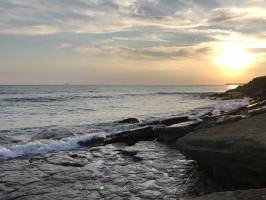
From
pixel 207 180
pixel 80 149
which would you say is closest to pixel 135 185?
pixel 207 180

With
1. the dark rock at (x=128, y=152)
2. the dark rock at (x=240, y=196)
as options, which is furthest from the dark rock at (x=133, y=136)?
the dark rock at (x=240, y=196)

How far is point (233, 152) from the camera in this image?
7703mm

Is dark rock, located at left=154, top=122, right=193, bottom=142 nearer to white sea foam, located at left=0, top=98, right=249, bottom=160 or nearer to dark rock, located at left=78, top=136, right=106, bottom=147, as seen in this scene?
dark rock, located at left=78, top=136, right=106, bottom=147

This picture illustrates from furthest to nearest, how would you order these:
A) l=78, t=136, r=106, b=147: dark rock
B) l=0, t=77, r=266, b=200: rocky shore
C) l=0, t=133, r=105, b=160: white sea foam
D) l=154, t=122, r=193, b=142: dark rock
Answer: l=78, t=136, r=106, b=147: dark rock, l=154, t=122, r=193, b=142: dark rock, l=0, t=133, r=105, b=160: white sea foam, l=0, t=77, r=266, b=200: rocky shore

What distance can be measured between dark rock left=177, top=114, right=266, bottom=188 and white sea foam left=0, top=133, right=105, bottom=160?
6463mm

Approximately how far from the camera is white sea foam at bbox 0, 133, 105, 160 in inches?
524

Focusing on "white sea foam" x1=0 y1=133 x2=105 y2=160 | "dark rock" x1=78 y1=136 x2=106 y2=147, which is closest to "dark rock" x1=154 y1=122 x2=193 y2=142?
"dark rock" x1=78 y1=136 x2=106 y2=147

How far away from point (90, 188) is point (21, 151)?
19.4ft

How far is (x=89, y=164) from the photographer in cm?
1130

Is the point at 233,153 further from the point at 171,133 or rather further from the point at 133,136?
the point at 133,136

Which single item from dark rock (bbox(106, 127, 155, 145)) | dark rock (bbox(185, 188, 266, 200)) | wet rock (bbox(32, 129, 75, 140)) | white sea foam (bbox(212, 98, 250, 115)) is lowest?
wet rock (bbox(32, 129, 75, 140))

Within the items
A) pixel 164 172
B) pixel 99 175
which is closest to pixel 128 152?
pixel 164 172

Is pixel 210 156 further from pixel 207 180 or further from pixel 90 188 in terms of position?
pixel 90 188

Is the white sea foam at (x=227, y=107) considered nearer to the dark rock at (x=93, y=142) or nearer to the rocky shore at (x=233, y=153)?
the dark rock at (x=93, y=142)
